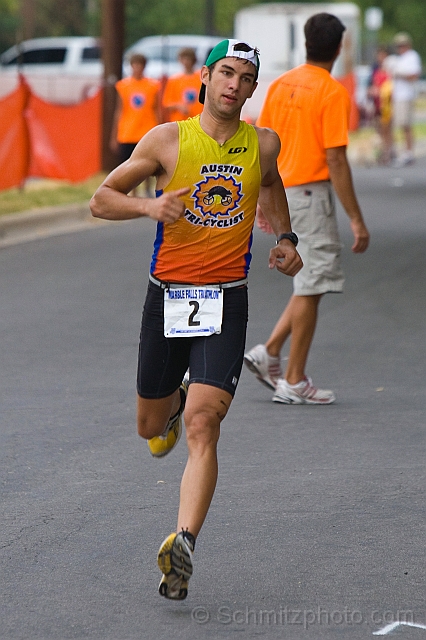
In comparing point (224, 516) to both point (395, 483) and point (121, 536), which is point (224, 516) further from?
point (395, 483)

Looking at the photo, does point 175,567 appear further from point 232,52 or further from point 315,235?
point 315,235

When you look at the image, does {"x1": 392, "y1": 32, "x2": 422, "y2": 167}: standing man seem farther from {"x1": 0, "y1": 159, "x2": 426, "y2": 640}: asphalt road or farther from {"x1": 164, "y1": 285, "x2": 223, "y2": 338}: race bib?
{"x1": 164, "y1": 285, "x2": 223, "y2": 338}: race bib

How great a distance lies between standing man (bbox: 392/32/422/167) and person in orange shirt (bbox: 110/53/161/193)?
9426mm

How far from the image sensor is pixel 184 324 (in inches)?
194

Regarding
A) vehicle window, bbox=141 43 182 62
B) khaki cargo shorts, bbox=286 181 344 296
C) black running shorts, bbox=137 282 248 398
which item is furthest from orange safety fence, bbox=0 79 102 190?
vehicle window, bbox=141 43 182 62

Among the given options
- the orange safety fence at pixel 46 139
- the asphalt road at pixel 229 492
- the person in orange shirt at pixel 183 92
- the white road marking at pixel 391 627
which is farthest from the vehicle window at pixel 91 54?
the white road marking at pixel 391 627

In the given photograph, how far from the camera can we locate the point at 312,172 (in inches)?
303

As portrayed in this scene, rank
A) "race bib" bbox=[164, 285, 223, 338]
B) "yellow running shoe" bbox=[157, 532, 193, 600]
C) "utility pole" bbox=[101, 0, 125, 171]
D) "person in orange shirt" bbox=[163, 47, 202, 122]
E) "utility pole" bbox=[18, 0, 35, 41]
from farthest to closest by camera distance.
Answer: "utility pole" bbox=[18, 0, 35, 41]
"utility pole" bbox=[101, 0, 125, 171]
"person in orange shirt" bbox=[163, 47, 202, 122]
"race bib" bbox=[164, 285, 223, 338]
"yellow running shoe" bbox=[157, 532, 193, 600]

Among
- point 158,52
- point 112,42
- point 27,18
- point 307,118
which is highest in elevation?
point 307,118

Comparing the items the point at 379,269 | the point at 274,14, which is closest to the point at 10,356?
the point at 379,269

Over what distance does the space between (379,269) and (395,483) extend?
23.8ft

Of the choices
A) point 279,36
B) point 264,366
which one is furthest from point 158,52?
point 264,366

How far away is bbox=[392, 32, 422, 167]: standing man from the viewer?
2703cm

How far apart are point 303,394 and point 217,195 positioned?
3.08 metres
